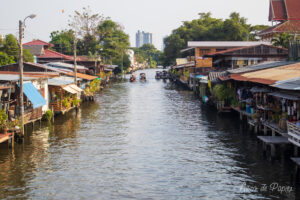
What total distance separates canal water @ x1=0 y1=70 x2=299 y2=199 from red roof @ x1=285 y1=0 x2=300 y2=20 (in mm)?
41300

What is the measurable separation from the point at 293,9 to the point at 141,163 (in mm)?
57580

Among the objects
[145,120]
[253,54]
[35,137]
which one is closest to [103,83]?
[253,54]

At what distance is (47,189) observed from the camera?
16891 millimetres

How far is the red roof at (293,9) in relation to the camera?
225 ft

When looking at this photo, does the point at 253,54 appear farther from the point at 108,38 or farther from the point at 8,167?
the point at 108,38

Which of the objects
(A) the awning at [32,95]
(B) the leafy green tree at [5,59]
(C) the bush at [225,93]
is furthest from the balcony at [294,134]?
(B) the leafy green tree at [5,59]

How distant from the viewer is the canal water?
16562 mm

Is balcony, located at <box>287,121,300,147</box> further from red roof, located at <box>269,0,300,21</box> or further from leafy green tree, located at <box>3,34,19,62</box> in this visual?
red roof, located at <box>269,0,300,21</box>

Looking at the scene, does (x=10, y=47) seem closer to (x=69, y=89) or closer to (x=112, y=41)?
(x=69, y=89)

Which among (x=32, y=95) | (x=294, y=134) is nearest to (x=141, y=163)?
(x=294, y=134)

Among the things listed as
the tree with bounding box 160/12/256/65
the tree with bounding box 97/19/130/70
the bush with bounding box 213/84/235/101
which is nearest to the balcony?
the bush with bounding box 213/84/235/101

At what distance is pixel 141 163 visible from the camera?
20.8 m

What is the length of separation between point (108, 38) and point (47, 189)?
292 feet

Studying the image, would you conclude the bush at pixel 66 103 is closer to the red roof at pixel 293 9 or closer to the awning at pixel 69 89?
the awning at pixel 69 89
